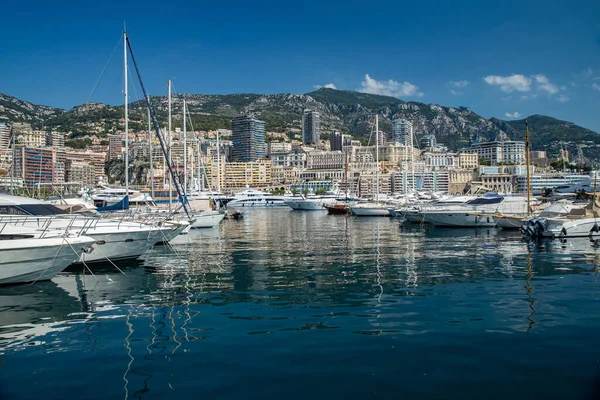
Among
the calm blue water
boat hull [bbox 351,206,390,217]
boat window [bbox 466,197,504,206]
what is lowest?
the calm blue water

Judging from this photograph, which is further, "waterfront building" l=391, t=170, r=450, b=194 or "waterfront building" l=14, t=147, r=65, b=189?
"waterfront building" l=391, t=170, r=450, b=194

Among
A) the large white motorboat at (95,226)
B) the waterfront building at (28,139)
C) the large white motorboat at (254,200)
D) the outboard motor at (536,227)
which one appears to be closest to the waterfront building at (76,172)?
the waterfront building at (28,139)

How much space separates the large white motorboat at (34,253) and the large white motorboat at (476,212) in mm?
30974

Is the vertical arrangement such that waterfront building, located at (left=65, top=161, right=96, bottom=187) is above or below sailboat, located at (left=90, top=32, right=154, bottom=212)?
above

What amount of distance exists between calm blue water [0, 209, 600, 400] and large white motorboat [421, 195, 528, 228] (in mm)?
20301

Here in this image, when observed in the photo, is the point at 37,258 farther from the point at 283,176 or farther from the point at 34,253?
the point at 283,176

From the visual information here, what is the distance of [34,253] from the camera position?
14.6 metres

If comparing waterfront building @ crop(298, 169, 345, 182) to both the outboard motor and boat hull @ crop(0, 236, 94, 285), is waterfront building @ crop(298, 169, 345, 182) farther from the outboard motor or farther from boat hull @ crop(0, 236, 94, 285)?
boat hull @ crop(0, 236, 94, 285)

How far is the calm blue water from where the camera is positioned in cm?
736

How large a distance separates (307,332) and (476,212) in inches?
1290

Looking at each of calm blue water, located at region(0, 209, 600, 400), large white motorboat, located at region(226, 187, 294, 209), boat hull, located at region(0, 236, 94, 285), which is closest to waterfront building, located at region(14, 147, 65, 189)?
large white motorboat, located at region(226, 187, 294, 209)

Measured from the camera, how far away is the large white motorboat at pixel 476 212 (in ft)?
129

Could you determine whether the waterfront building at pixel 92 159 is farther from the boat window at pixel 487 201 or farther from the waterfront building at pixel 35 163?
the boat window at pixel 487 201

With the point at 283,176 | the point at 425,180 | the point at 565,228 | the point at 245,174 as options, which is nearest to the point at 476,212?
the point at 565,228
